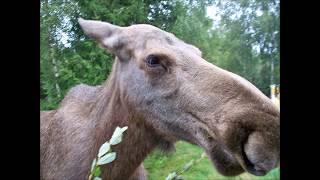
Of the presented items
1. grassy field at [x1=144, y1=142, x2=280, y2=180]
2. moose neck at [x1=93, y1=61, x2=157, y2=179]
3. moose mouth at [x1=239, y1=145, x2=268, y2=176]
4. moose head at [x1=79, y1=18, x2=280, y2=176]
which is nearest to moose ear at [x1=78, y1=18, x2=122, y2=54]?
moose head at [x1=79, y1=18, x2=280, y2=176]

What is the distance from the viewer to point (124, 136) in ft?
6.46

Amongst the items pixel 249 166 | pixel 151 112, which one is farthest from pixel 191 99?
pixel 249 166

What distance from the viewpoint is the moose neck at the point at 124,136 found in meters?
1.95

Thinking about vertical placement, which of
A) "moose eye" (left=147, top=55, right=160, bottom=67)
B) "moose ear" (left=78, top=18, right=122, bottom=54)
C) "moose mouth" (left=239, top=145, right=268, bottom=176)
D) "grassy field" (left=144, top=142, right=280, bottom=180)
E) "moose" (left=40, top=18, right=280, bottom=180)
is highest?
"moose ear" (left=78, top=18, right=122, bottom=54)

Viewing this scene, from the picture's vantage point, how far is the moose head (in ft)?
5.11

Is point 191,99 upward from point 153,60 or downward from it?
downward

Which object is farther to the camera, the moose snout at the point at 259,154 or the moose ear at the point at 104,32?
the moose ear at the point at 104,32

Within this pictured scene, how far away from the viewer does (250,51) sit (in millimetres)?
2135

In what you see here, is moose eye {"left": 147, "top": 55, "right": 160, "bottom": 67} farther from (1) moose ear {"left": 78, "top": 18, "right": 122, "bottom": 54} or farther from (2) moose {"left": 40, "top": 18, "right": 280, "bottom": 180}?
(1) moose ear {"left": 78, "top": 18, "right": 122, "bottom": 54}

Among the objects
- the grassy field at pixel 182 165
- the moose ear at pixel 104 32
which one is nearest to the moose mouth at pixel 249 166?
the grassy field at pixel 182 165

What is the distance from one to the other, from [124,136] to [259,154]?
63 cm

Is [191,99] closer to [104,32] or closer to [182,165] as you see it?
[182,165]

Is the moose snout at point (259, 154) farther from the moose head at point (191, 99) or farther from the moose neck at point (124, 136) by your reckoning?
the moose neck at point (124, 136)
